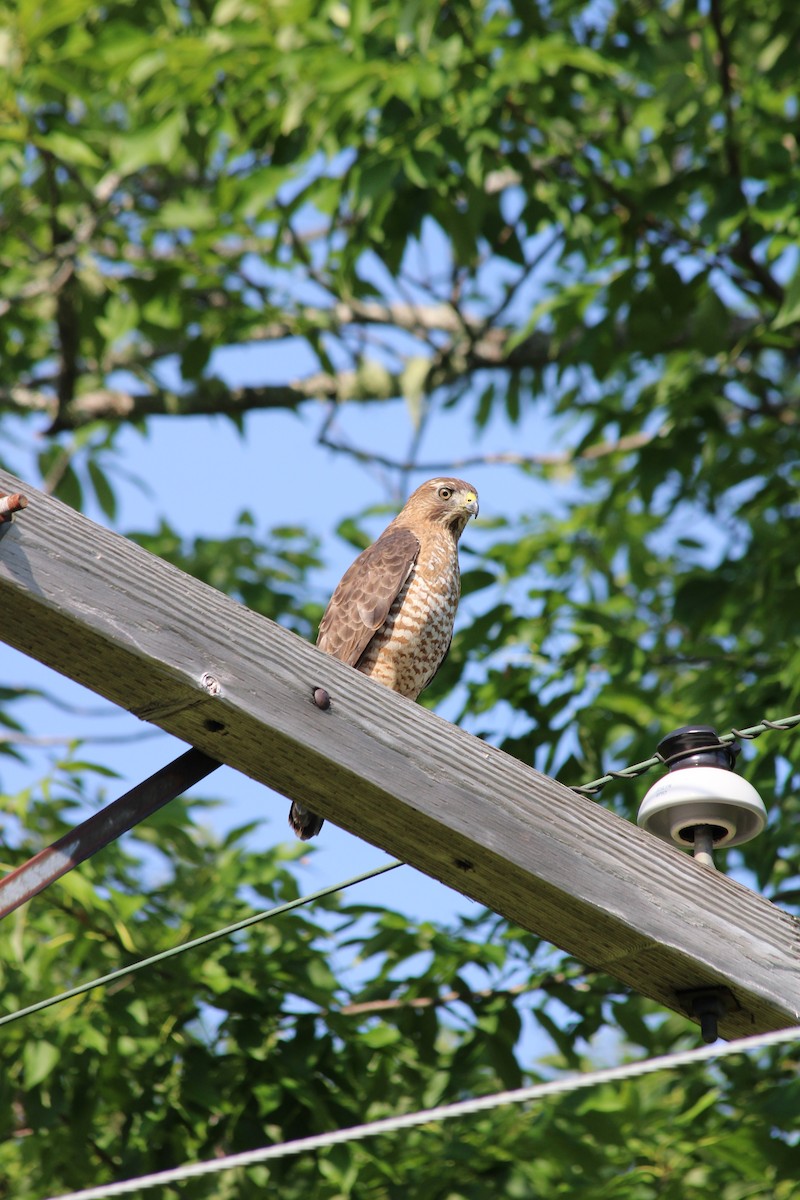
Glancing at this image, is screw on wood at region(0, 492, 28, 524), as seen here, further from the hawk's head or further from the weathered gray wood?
the hawk's head

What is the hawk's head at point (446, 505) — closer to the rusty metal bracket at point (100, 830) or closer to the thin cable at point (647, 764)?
the thin cable at point (647, 764)

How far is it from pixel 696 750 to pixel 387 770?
0.61 meters

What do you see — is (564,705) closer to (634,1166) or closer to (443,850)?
(634,1166)

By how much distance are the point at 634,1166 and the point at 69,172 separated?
15.7ft

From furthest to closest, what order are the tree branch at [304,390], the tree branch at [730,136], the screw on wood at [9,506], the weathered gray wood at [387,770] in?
the tree branch at [304,390] < the tree branch at [730,136] < the weathered gray wood at [387,770] < the screw on wood at [9,506]

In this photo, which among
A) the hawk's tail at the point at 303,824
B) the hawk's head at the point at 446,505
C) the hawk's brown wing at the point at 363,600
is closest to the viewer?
the hawk's tail at the point at 303,824

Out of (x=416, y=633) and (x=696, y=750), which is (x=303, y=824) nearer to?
(x=416, y=633)

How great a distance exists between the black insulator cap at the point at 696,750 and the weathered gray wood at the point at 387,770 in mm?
213

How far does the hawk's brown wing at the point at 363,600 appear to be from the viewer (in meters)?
4.44

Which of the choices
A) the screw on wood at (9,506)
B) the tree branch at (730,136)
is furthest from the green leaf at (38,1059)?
the tree branch at (730,136)

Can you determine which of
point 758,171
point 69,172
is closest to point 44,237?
point 69,172

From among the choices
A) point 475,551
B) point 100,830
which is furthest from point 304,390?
point 100,830

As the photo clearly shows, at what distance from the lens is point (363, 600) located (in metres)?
4.46

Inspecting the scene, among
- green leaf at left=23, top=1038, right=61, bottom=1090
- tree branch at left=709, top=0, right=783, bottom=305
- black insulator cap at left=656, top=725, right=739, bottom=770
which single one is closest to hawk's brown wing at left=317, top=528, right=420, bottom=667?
green leaf at left=23, top=1038, right=61, bottom=1090
